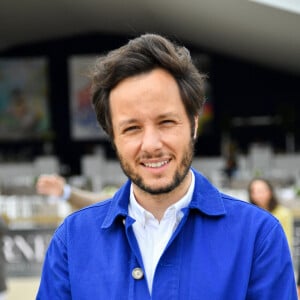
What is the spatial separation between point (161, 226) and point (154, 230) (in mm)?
18

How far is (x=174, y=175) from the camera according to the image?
1449 millimetres

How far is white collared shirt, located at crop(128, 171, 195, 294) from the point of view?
1.49 meters

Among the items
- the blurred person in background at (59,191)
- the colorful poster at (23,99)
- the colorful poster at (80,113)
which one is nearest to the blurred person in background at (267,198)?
the blurred person in background at (59,191)

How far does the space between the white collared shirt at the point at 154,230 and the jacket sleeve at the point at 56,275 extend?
0.17 meters

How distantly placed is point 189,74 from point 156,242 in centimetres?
36

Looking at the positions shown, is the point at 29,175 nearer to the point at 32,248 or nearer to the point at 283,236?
the point at 32,248

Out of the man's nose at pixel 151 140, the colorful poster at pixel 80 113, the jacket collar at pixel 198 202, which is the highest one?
the man's nose at pixel 151 140

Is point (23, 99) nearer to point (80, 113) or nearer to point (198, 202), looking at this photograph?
point (80, 113)

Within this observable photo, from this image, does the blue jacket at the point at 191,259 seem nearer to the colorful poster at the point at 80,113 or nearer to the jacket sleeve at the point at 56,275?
the jacket sleeve at the point at 56,275

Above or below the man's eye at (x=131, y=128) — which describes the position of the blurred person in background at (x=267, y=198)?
below

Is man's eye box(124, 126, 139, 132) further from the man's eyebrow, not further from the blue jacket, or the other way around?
the blue jacket

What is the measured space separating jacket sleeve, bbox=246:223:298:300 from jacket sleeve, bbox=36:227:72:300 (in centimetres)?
38

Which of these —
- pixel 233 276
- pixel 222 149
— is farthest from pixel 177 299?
pixel 222 149

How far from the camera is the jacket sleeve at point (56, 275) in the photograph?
1.50m
